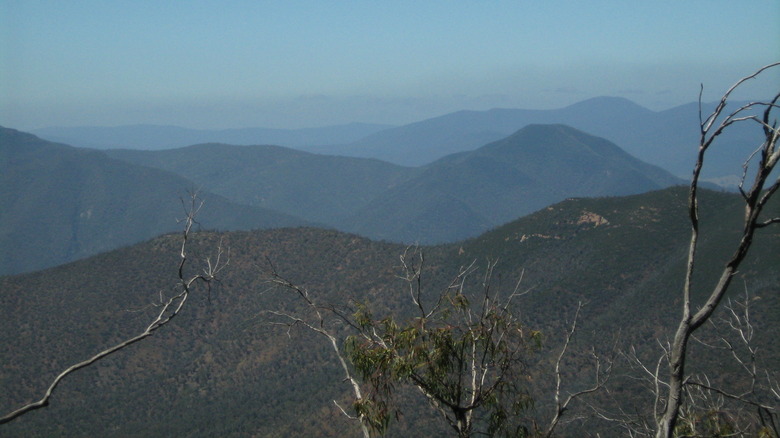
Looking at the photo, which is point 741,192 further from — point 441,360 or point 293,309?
point 293,309

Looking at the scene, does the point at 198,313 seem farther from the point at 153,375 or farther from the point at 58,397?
the point at 58,397

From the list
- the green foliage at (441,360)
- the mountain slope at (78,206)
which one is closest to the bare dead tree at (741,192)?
the green foliage at (441,360)

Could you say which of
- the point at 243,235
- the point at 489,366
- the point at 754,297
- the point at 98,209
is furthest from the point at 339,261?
the point at 98,209

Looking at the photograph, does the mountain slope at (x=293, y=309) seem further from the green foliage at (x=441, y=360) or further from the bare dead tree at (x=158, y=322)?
the bare dead tree at (x=158, y=322)

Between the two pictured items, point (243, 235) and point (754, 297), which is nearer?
point (754, 297)

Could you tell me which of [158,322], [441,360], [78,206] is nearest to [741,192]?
[441,360]
